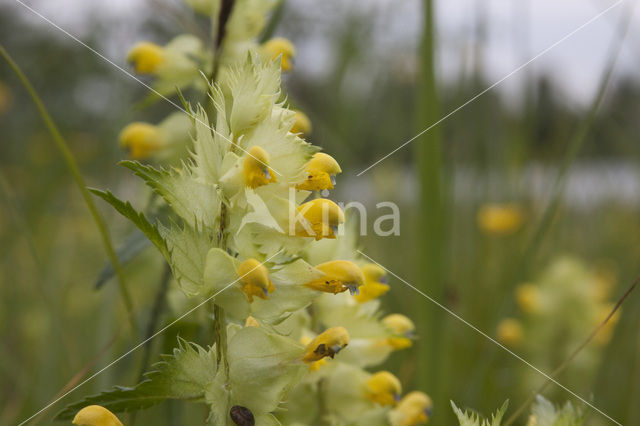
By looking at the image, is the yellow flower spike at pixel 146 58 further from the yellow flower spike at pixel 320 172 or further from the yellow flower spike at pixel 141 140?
the yellow flower spike at pixel 320 172

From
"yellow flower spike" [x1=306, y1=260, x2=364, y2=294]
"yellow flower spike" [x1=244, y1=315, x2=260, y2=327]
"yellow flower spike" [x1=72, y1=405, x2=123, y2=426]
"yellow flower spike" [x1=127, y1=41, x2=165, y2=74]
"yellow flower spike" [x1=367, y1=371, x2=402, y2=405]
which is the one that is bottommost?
"yellow flower spike" [x1=367, y1=371, x2=402, y2=405]

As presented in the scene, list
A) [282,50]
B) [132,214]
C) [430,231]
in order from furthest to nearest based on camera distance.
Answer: [430,231], [282,50], [132,214]

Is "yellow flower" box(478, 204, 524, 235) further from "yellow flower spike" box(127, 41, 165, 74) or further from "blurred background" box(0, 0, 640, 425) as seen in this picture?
"yellow flower spike" box(127, 41, 165, 74)

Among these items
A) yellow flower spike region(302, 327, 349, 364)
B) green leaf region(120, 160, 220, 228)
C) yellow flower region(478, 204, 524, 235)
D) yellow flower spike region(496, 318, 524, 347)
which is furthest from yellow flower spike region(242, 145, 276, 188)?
yellow flower region(478, 204, 524, 235)

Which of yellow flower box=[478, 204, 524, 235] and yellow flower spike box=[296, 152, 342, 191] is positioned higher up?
yellow flower spike box=[296, 152, 342, 191]

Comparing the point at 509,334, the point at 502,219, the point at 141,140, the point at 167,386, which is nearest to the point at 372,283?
the point at 167,386

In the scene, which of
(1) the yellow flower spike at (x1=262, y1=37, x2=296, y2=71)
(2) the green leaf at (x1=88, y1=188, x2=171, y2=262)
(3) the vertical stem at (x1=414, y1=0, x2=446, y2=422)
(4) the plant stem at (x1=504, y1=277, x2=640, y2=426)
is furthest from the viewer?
(3) the vertical stem at (x1=414, y1=0, x2=446, y2=422)

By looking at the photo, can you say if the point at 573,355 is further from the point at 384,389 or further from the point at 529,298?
the point at 529,298
